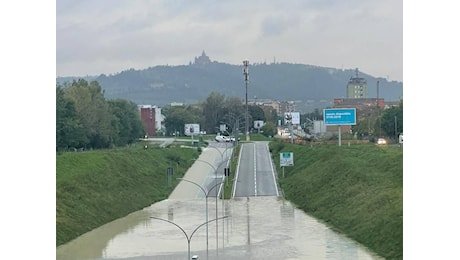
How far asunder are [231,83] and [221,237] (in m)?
94.9

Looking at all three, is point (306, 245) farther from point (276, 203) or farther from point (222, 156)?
point (222, 156)

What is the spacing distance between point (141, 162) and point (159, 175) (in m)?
1.29

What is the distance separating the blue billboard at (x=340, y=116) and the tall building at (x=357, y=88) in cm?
4968

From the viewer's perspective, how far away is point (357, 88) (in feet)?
266

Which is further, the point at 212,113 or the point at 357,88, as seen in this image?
the point at 357,88

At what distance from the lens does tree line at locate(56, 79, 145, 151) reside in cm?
2830

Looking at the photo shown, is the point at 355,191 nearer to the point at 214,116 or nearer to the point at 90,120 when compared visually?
the point at 90,120

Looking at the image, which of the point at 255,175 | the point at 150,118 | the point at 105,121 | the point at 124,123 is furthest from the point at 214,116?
the point at 255,175

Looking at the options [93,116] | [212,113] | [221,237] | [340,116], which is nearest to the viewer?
[221,237]
